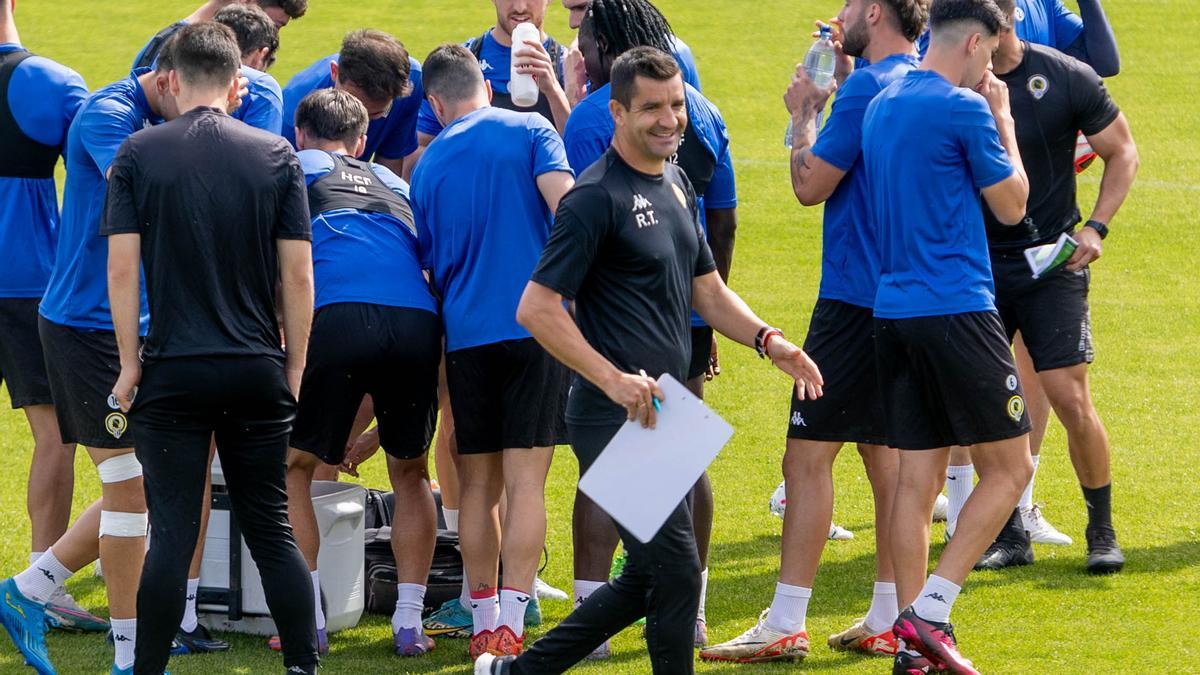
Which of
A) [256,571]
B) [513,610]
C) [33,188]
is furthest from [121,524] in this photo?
[33,188]

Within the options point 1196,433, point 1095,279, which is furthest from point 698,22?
point 1196,433

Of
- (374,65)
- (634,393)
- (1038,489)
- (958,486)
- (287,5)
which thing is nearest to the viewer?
(634,393)

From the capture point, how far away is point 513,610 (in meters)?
5.67

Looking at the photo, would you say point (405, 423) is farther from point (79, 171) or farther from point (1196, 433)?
point (1196, 433)

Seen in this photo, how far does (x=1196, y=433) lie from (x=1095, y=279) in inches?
159

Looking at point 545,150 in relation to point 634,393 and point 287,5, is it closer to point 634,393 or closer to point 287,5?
point 634,393

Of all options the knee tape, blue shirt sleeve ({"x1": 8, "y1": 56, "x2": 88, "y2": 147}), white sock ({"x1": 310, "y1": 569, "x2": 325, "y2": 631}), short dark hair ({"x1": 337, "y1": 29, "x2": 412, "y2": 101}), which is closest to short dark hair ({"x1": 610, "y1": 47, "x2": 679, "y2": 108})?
short dark hair ({"x1": 337, "y1": 29, "x2": 412, "y2": 101})

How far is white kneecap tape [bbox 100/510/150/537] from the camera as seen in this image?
5.39m

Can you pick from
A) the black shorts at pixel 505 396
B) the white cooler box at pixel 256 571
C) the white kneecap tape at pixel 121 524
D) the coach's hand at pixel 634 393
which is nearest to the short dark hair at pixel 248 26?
the black shorts at pixel 505 396

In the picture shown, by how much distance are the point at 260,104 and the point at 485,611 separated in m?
2.10

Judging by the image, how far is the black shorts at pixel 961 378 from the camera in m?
5.24

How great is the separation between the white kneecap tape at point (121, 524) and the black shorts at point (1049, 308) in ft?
11.6

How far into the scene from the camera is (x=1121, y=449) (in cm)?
833

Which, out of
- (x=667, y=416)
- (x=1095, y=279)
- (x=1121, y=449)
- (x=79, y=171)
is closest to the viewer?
(x=667, y=416)
